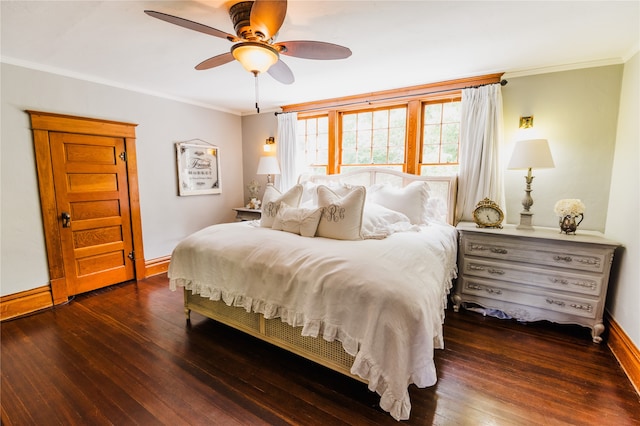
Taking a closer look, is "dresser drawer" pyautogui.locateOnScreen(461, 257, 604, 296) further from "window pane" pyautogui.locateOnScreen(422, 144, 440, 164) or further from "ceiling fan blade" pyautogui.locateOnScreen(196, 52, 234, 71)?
"ceiling fan blade" pyautogui.locateOnScreen(196, 52, 234, 71)

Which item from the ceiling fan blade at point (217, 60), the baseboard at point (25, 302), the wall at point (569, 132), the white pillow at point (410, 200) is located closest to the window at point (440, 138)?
the wall at point (569, 132)

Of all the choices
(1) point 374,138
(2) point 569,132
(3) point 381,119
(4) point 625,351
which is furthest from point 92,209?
(2) point 569,132

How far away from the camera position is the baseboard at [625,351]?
185cm

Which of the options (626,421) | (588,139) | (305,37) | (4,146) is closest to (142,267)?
(4,146)

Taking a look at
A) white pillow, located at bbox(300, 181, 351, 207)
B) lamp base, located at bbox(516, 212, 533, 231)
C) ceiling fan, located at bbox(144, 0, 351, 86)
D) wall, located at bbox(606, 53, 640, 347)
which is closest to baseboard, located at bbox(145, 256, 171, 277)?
white pillow, located at bbox(300, 181, 351, 207)

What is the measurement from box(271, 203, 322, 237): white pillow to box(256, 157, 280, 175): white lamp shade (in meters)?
1.74

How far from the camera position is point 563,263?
7.95 ft

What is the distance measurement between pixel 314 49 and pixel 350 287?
157 centimetres

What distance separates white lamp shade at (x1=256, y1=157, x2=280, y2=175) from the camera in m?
4.26

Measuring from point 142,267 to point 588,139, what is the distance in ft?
17.4

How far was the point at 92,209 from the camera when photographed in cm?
325

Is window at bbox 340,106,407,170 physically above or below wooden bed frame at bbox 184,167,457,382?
above

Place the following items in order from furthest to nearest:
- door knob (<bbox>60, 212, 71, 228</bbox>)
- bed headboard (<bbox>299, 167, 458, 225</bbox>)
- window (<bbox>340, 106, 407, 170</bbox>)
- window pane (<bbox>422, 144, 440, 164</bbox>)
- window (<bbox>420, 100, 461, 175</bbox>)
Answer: window (<bbox>340, 106, 407, 170</bbox>) → window pane (<bbox>422, 144, 440, 164</bbox>) → window (<bbox>420, 100, 461, 175</bbox>) → bed headboard (<bbox>299, 167, 458, 225</bbox>) → door knob (<bbox>60, 212, 71, 228</bbox>)

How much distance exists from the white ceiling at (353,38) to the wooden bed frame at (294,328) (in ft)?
4.06
